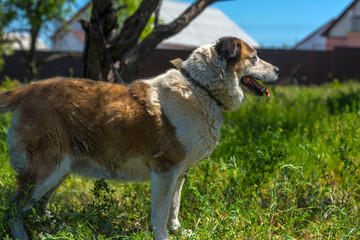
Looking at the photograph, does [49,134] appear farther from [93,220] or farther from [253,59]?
[253,59]

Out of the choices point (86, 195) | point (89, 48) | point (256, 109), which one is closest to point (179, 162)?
point (86, 195)

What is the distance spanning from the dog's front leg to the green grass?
0.12 m

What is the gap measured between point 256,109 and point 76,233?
4.84m

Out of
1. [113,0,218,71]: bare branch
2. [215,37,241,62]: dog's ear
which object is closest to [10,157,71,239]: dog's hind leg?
[215,37,241,62]: dog's ear

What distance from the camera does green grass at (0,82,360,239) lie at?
3.45 m

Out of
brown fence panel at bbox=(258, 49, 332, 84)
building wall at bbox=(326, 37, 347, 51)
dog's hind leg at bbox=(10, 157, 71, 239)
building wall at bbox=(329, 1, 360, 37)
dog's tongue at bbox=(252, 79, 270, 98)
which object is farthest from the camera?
building wall at bbox=(326, 37, 347, 51)

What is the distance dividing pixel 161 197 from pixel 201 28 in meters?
30.6

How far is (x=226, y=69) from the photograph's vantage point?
143 inches

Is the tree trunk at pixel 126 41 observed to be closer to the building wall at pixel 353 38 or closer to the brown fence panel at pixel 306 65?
the brown fence panel at pixel 306 65

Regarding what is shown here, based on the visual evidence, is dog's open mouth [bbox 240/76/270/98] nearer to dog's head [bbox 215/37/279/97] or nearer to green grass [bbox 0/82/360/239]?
dog's head [bbox 215/37/279/97]

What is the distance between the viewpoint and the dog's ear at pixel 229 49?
11.8ft

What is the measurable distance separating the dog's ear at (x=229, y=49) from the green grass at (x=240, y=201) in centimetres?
99

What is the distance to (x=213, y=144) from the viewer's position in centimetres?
363

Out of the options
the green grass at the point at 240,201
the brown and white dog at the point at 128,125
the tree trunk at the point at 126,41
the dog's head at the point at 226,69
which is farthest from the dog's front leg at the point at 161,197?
the tree trunk at the point at 126,41
